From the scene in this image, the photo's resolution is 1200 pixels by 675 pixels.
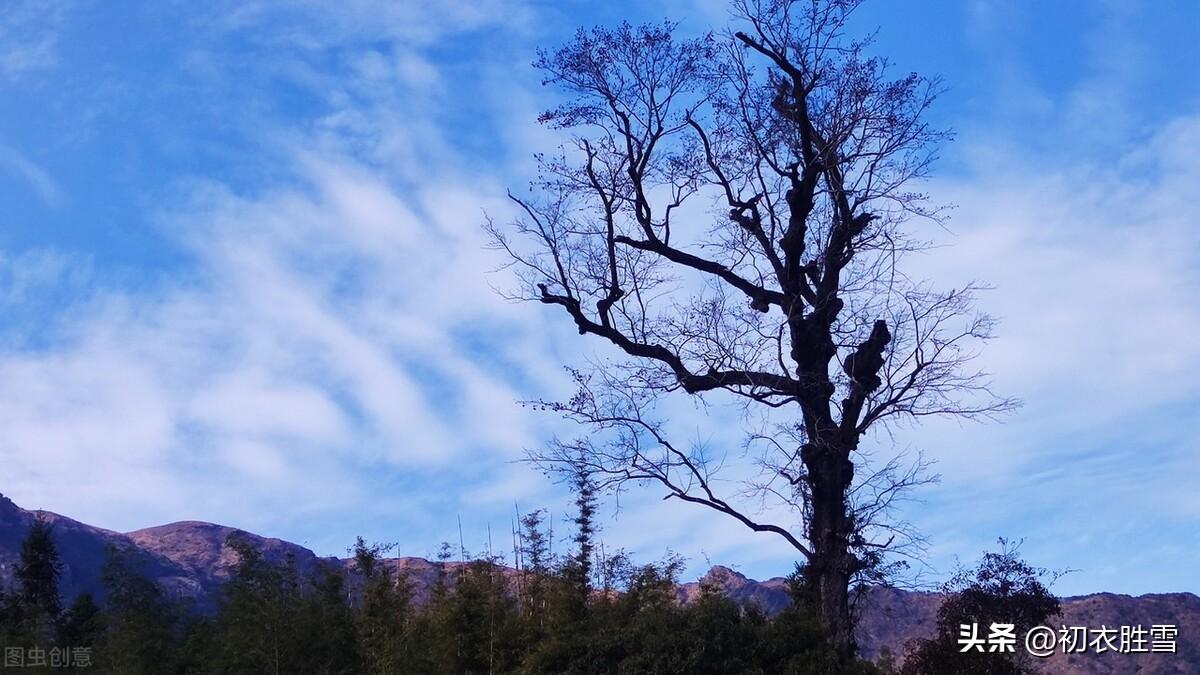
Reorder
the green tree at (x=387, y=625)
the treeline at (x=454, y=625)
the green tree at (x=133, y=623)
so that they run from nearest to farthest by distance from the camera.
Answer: the treeline at (x=454, y=625) → the green tree at (x=387, y=625) → the green tree at (x=133, y=623)

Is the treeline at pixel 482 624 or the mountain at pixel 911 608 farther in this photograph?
the mountain at pixel 911 608

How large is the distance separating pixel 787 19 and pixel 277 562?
8.20m

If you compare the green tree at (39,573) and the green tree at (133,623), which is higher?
the green tree at (39,573)

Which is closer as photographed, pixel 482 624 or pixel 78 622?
pixel 482 624

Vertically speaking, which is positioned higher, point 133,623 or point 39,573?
point 39,573

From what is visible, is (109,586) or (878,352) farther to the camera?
(109,586)

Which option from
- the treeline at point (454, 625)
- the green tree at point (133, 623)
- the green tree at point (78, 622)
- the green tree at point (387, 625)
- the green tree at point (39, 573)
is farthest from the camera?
the green tree at point (39, 573)

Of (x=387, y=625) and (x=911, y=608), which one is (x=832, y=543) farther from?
(x=911, y=608)

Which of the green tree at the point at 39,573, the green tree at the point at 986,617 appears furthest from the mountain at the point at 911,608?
the green tree at the point at 39,573

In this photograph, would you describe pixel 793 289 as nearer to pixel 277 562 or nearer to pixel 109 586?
pixel 277 562

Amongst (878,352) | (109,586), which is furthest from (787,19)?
(109,586)

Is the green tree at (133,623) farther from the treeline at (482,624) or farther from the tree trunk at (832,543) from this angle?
the tree trunk at (832,543)

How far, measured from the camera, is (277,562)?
1366cm

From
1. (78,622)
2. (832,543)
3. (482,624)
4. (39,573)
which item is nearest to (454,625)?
(482,624)
